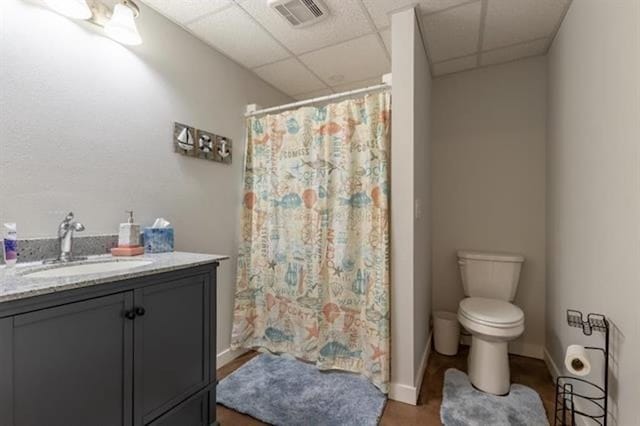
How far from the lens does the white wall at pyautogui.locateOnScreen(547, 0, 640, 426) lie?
109cm

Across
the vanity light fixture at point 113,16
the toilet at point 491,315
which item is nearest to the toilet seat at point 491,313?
the toilet at point 491,315

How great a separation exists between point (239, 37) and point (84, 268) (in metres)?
1.68

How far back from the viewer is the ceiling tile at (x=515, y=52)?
216cm

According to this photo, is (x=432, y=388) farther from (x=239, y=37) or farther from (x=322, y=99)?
(x=239, y=37)

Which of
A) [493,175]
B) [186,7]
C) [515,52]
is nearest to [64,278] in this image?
[186,7]

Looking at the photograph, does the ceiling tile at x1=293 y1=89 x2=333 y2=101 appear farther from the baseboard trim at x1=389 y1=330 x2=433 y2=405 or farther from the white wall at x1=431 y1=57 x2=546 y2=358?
the baseboard trim at x1=389 y1=330 x2=433 y2=405

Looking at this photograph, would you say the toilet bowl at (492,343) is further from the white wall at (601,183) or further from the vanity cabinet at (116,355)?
the vanity cabinet at (116,355)

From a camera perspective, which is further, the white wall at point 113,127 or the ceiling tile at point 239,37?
the ceiling tile at point 239,37

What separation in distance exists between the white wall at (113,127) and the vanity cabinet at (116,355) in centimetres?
59

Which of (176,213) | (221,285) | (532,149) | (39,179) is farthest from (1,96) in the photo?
(532,149)

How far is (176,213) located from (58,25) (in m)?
1.05

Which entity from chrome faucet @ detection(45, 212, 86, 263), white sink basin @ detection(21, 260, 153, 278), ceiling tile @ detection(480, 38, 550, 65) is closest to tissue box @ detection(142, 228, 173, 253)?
white sink basin @ detection(21, 260, 153, 278)

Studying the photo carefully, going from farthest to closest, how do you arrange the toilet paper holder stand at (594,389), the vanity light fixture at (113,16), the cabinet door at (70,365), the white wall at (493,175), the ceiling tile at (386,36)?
1. the white wall at (493,175)
2. the ceiling tile at (386,36)
3. the vanity light fixture at (113,16)
4. the toilet paper holder stand at (594,389)
5. the cabinet door at (70,365)

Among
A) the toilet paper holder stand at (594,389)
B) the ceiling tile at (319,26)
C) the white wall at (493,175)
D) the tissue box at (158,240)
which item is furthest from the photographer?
the white wall at (493,175)
